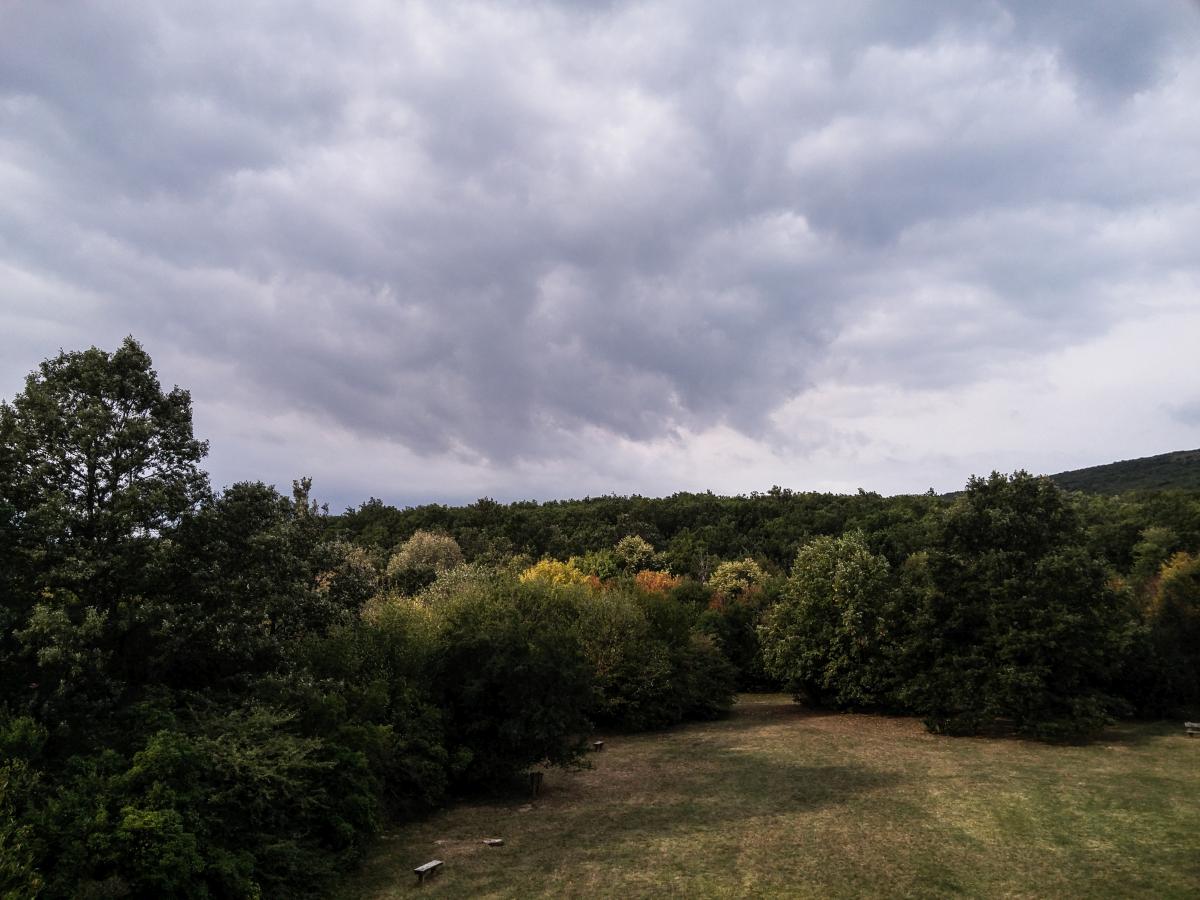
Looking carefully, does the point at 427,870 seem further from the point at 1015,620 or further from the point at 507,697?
the point at 1015,620

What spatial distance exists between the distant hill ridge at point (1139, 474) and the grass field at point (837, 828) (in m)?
104

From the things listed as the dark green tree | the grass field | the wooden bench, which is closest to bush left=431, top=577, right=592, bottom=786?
the grass field

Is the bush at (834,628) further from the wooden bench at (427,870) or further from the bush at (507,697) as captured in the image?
the wooden bench at (427,870)

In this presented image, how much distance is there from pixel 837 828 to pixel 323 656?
13031 mm

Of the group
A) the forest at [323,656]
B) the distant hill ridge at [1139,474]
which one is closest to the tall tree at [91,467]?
the forest at [323,656]

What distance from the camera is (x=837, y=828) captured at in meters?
14.9

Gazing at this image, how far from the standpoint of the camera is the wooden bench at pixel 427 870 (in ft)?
41.1

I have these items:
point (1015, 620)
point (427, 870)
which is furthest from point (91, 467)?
point (1015, 620)

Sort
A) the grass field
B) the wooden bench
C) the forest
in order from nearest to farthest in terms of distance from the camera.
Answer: the forest < the grass field < the wooden bench

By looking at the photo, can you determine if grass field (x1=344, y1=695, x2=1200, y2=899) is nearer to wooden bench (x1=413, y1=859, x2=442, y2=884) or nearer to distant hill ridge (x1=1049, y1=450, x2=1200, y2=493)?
wooden bench (x1=413, y1=859, x2=442, y2=884)

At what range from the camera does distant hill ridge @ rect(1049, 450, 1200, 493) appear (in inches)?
4307

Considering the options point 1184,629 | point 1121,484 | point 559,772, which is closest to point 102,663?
point 559,772

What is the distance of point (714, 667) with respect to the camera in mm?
32656

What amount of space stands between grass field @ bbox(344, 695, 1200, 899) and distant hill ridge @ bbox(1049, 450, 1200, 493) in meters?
104
